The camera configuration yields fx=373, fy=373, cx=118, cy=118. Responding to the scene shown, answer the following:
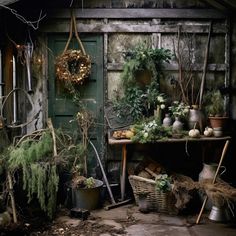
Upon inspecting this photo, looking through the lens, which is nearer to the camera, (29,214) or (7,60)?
(29,214)

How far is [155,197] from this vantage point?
5293mm

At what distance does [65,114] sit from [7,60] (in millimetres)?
1232

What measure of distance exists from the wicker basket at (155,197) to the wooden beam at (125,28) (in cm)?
233

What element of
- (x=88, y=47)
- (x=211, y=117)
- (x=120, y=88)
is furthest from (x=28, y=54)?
(x=211, y=117)

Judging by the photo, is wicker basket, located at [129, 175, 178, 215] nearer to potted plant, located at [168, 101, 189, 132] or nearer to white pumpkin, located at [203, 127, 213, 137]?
potted plant, located at [168, 101, 189, 132]

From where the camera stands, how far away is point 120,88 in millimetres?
6043

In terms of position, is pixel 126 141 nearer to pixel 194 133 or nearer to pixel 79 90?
pixel 194 133

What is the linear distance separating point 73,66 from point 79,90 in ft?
1.36

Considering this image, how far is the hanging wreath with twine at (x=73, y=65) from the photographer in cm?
575

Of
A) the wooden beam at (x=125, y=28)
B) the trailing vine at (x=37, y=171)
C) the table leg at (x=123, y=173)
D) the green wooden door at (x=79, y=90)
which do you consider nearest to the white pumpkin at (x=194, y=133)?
the table leg at (x=123, y=173)

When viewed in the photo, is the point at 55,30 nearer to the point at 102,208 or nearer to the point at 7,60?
the point at 7,60

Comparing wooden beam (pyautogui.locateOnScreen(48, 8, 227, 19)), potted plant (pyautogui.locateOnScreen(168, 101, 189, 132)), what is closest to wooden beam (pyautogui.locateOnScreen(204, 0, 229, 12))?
wooden beam (pyautogui.locateOnScreen(48, 8, 227, 19))

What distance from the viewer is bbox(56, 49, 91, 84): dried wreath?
227 inches

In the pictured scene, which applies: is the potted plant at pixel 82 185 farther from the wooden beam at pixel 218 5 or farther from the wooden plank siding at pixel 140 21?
the wooden beam at pixel 218 5
